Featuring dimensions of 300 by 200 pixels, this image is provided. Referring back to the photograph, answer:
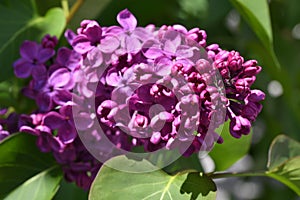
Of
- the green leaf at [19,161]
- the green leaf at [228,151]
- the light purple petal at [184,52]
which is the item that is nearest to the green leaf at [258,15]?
the green leaf at [228,151]

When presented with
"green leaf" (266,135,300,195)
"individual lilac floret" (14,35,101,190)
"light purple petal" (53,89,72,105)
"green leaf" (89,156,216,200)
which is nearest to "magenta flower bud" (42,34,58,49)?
"individual lilac floret" (14,35,101,190)

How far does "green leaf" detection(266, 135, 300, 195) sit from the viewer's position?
1.01m

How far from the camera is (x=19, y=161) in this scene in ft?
3.54

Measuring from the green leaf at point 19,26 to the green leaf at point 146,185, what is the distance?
306 mm

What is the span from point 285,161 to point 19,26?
1.66 feet

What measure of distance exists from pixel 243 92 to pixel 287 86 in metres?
0.68

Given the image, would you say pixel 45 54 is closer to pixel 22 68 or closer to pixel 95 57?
pixel 22 68

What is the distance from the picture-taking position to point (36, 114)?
1046 mm

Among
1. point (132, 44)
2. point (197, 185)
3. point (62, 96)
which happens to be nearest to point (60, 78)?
point (62, 96)

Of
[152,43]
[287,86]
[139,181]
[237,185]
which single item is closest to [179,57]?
[152,43]

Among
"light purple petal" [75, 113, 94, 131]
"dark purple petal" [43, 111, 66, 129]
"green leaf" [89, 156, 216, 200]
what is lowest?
"green leaf" [89, 156, 216, 200]

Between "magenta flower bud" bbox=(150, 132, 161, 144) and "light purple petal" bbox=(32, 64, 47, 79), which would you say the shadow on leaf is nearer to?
"magenta flower bud" bbox=(150, 132, 161, 144)

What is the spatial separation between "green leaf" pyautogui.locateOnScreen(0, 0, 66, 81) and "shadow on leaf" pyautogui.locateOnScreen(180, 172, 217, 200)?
1.23ft

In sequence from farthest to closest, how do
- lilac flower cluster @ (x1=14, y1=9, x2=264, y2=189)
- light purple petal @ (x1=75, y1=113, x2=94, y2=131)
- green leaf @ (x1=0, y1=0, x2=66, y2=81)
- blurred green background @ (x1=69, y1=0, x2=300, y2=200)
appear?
blurred green background @ (x1=69, y1=0, x2=300, y2=200) → green leaf @ (x1=0, y1=0, x2=66, y2=81) → light purple petal @ (x1=75, y1=113, x2=94, y2=131) → lilac flower cluster @ (x1=14, y1=9, x2=264, y2=189)
